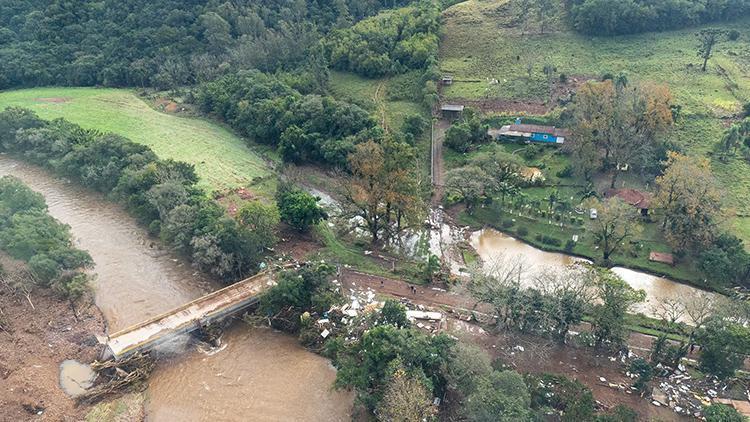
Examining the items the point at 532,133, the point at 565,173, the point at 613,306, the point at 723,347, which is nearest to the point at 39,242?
the point at 613,306

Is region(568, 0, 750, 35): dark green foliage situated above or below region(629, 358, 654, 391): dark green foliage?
above

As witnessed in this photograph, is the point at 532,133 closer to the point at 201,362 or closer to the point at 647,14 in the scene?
the point at 647,14

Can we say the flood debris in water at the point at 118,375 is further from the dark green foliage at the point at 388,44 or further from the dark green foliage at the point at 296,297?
the dark green foliage at the point at 388,44

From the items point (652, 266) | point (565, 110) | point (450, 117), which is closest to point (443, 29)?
point (450, 117)

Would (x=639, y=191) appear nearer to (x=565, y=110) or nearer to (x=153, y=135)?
(x=565, y=110)

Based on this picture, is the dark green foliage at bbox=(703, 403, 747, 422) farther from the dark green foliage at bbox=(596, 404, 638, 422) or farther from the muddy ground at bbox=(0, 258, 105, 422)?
the muddy ground at bbox=(0, 258, 105, 422)

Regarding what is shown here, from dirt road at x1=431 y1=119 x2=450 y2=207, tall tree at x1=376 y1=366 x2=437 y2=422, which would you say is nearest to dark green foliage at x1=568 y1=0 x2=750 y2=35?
dirt road at x1=431 y1=119 x2=450 y2=207
